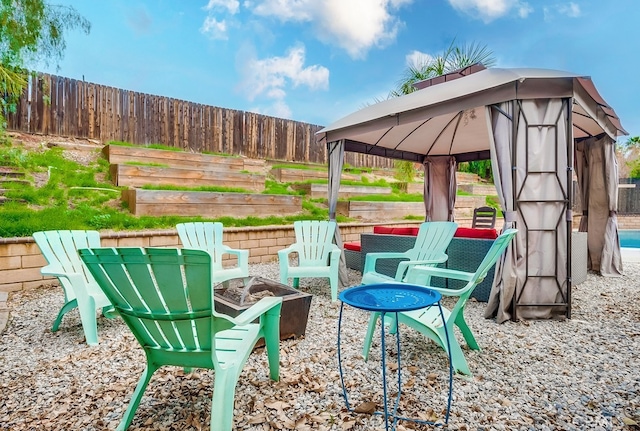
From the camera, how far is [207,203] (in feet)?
20.2

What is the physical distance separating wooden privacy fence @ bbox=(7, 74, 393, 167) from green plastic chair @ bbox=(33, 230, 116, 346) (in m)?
5.28

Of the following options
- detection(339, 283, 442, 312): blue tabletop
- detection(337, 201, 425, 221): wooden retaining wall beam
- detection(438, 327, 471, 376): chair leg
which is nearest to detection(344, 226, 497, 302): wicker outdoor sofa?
detection(438, 327, 471, 376): chair leg

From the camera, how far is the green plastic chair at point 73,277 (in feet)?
8.32

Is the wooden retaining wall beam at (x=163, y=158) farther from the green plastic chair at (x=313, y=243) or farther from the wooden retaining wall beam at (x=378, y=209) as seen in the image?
the green plastic chair at (x=313, y=243)

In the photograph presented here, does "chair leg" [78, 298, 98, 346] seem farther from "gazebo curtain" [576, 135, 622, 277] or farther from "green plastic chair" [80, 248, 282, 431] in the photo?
"gazebo curtain" [576, 135, 622, 277]

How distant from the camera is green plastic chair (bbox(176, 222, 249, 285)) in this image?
3.58 m

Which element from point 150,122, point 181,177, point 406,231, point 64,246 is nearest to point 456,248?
point 406,231

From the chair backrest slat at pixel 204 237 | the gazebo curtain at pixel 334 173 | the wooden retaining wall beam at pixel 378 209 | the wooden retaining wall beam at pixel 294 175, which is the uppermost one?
the wooden retaining wall beam at pixel 294 175

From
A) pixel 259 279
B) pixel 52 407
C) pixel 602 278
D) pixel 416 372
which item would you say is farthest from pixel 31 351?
pixel 602 278

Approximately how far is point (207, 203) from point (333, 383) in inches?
189

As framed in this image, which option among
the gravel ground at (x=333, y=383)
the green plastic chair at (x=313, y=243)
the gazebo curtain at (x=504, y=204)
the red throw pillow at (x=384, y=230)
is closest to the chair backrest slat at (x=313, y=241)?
the green plastic chair at (x=313, y=243)

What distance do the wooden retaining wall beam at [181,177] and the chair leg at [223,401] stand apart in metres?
5.83

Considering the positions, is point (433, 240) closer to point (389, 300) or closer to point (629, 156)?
point (389, 300)

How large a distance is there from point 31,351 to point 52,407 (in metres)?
0.96
